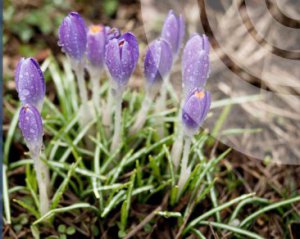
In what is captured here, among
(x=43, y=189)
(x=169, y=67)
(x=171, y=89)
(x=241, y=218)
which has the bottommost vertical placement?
(x=241, y=218)

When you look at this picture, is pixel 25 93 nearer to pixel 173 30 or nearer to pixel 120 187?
pixel 120 187

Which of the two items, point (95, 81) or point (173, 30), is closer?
→ point (173, 30)

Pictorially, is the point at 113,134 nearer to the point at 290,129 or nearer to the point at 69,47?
the point at 69,47

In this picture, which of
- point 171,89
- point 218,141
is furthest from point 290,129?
point 171,89

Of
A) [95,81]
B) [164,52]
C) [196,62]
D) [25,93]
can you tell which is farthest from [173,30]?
[25,93]

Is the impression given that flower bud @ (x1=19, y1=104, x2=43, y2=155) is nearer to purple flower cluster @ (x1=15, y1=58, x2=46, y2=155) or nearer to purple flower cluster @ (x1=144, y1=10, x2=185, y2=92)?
purple flower cluster @ (x1=15, y1=58, x2=46, y2=155)

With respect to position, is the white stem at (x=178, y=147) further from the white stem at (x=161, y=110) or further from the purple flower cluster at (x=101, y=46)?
the purple flower cluster at (x=101, y=46)
